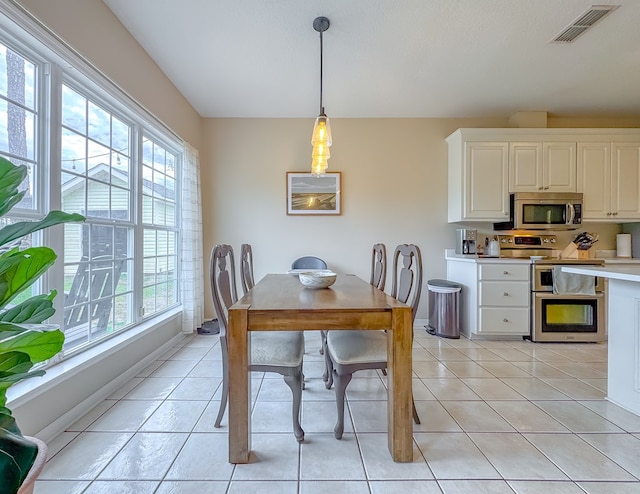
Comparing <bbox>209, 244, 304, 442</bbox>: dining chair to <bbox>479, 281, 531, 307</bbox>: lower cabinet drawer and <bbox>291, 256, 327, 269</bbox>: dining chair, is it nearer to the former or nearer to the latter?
<bbox>291, 256, 327, 269</bbox>: dining chair

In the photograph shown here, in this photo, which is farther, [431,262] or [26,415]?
[431,262]

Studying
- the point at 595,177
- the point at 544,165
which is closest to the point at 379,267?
the point at 544,165

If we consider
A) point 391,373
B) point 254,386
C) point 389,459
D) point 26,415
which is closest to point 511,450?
point 389,459

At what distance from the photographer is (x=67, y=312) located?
6.33ft

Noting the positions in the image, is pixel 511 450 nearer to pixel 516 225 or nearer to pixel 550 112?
pixel 516 225

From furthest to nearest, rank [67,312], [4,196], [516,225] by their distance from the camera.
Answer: [516,225], [67,312], [4,196]

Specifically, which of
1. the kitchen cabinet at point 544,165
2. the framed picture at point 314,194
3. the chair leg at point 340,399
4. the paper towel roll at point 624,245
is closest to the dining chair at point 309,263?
the framed picture at point 314,194

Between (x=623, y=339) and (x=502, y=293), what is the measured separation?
4.51 ft

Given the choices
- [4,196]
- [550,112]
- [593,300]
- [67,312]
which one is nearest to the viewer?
[4,196]

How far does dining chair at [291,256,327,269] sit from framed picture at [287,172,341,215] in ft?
1.98

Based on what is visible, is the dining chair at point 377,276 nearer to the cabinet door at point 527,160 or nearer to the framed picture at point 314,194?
the framed picture at point 314,194

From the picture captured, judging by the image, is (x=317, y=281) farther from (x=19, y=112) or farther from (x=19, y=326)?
(x=19, y=112)

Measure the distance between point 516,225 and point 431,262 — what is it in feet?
3.38

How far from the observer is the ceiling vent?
211 centimetres
